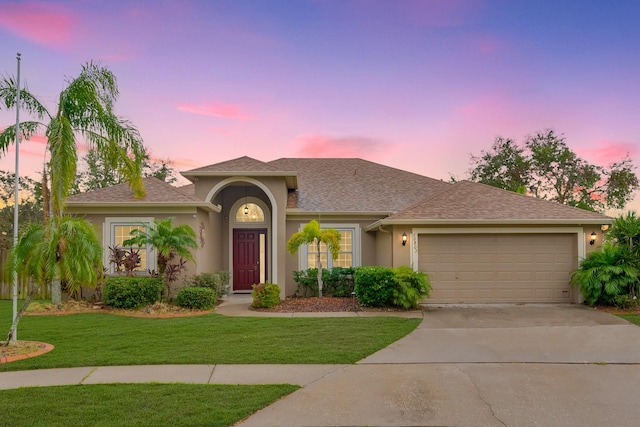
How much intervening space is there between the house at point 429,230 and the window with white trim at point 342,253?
1.4 inches

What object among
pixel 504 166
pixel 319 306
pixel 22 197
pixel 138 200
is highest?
pixel 504 166

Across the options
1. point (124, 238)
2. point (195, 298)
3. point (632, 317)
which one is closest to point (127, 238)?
point (124, 238)

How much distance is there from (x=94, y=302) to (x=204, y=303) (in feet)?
11.9

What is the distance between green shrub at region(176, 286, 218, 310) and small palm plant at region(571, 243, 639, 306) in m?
10.2

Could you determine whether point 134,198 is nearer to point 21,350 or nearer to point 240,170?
point 240,170

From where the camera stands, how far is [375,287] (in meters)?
10.6

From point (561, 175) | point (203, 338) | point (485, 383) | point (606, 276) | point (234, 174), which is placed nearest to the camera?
point (485, 383)

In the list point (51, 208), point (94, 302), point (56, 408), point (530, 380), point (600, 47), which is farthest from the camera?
point (600, 47)

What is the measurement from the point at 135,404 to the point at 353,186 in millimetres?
12711

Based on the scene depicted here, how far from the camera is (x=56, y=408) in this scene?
168 inches

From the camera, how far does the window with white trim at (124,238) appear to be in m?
12.1

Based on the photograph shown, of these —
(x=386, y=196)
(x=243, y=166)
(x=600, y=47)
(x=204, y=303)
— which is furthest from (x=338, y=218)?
(x=600, y=47)

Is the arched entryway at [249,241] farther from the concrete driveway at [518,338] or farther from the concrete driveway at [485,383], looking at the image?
the concrete driveway at [485,383]

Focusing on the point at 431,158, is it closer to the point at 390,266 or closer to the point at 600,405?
the point at 390,266
